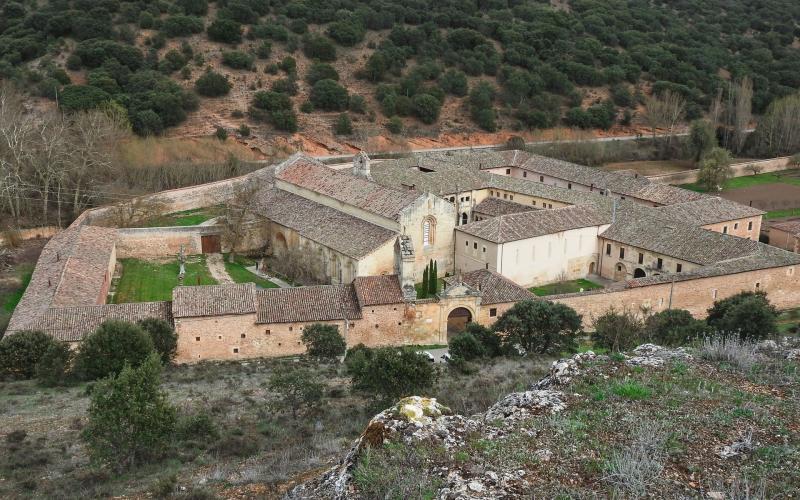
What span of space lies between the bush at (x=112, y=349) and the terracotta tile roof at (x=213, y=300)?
3.91 metres

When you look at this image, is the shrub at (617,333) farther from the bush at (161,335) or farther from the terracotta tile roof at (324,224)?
the bush at (161,335)

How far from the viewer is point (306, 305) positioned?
29719 millimetres

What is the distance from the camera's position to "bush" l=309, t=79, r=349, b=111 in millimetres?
68875

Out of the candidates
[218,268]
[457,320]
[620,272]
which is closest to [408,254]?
[457,320]

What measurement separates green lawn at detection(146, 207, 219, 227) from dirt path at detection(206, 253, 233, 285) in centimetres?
509

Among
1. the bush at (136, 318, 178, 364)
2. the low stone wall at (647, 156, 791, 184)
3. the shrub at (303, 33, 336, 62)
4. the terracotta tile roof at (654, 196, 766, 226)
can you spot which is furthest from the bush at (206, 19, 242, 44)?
the bush at (136, 318, 178, 364)

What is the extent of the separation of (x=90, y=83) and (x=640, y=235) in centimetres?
4446

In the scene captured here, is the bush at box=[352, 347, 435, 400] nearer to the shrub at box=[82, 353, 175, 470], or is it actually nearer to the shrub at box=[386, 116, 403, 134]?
the shrub at box=[82, 353, 175, 470]

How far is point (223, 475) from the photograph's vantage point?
577 inches

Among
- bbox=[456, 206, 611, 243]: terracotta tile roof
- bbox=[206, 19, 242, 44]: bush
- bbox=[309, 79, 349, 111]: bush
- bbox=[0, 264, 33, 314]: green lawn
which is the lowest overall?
bbox=[0, 264, 33, 314]: green lawn

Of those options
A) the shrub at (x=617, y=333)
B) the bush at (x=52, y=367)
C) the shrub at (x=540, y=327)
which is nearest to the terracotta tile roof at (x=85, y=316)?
the bush at (x=52, y=367)

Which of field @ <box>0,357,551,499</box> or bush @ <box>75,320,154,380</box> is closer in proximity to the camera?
field @ <box>0,357,551,499</box>

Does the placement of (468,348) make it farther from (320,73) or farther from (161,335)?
(320,73)

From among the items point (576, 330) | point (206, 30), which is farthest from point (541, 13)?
point (576, 330)
